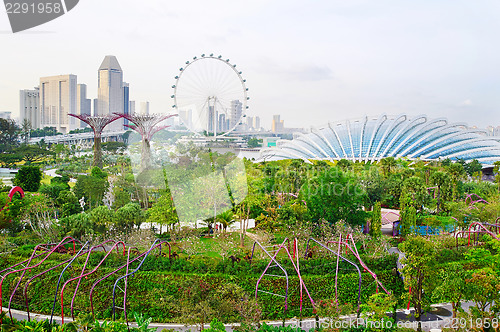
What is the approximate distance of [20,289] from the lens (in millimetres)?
14477

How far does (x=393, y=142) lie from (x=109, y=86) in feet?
289

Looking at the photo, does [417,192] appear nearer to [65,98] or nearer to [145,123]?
[145,123]

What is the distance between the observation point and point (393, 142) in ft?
184

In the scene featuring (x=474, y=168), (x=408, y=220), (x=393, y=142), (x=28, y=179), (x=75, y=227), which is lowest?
(x=75, y=227)

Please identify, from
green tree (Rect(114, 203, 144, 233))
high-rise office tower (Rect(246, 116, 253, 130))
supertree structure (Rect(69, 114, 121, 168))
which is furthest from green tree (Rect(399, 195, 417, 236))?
high-rise office tower (Rect(246, 116, 253, 130))

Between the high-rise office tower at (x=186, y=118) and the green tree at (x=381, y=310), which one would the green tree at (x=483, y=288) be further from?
the high-rise office tower at (x=186, y=118)

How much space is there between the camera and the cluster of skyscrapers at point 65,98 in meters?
114

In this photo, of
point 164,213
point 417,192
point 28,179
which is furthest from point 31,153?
point 417,192

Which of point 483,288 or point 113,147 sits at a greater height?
point 113,147

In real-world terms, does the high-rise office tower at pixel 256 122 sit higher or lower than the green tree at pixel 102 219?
higher

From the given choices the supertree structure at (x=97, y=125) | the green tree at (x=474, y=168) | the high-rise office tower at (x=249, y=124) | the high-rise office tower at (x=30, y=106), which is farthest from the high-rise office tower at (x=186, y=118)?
the high-rise office tower at (x=249, y=124)

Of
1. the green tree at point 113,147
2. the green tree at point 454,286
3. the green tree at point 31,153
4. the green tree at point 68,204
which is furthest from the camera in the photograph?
the green tree at point 113,147

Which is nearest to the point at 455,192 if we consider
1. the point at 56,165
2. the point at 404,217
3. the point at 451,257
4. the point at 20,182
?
the point at 404,217

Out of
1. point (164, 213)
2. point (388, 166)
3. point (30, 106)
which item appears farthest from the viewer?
point (30, 106)
